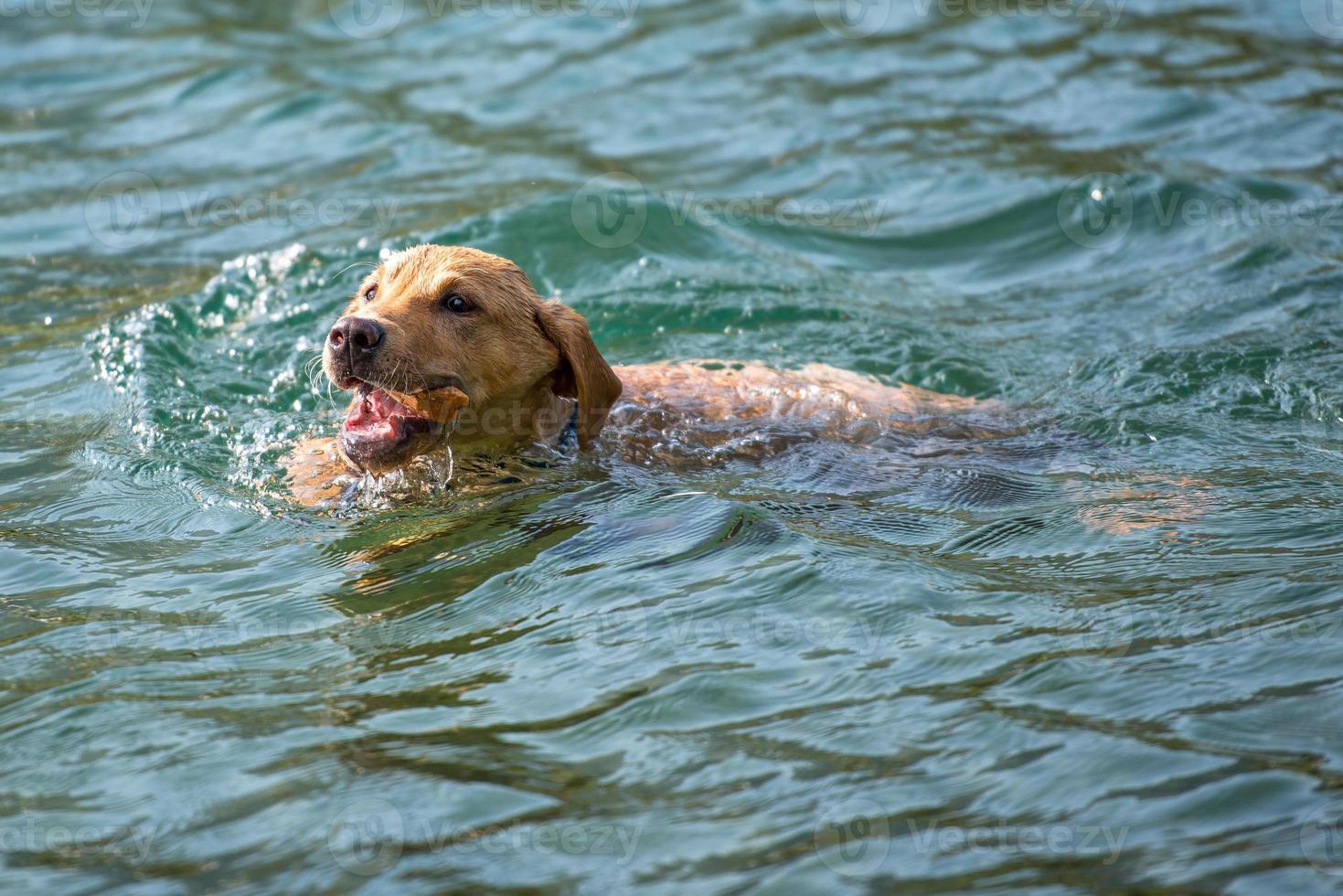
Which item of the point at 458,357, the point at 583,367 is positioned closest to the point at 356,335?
the point at 458,357

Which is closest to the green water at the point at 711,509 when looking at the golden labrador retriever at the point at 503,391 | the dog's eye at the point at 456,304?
the golden labrador retriever at the point at 503,391

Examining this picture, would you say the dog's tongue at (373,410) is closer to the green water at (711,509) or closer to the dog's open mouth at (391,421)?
the dog's open mouth at (391,421)

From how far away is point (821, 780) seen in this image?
4.10m

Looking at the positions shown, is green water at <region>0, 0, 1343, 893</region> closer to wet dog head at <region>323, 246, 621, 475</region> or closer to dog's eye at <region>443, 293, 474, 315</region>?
wet dog head at <region>323, 246, 621, 475</region>

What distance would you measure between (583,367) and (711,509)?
0.90 meters

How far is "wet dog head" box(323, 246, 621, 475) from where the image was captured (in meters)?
5.87

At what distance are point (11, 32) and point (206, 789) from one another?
1223 centimetres

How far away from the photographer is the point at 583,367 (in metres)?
6.40

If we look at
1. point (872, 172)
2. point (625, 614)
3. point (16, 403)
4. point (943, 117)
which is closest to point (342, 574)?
point (625, 614)

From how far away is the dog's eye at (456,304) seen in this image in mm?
6289

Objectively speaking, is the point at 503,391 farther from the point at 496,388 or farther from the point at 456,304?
the point at 456,304

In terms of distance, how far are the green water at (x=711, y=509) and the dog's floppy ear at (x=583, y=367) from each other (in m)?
0.24

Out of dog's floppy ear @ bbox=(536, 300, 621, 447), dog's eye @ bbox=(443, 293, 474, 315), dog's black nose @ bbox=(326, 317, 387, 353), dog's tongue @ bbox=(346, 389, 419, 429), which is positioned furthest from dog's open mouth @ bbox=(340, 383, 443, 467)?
dog's floppy ear @ bbox=(536, 300, 621, 447)

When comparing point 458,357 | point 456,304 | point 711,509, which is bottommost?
point 711,509
